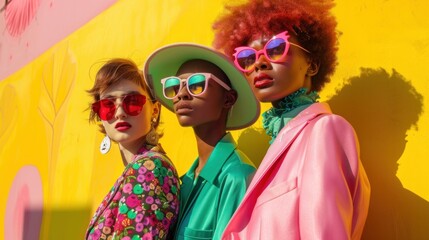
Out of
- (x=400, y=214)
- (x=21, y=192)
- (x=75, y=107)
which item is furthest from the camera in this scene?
(x=21, y=192)

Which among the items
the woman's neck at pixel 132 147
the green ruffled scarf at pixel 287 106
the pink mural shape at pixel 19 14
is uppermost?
the pink mural shape at pixel 19 14

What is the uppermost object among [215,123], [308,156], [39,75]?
[39,75]

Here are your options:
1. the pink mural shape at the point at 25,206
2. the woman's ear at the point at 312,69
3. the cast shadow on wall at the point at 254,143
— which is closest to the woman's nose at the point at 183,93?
the woman's ear at the point at 312,69

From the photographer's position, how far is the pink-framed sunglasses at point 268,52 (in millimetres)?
1578

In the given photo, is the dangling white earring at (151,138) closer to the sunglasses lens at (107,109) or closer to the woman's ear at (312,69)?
the sunglasses lens at (107,109)

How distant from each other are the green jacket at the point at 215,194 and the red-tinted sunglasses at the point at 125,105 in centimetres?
36

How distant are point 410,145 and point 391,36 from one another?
342mm

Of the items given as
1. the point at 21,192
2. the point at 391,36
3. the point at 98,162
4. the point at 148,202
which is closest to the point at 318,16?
the point at 391,36

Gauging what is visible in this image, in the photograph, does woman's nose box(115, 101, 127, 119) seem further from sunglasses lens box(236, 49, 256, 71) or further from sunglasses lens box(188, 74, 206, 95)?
sunglasses lens box(236, 49, 256, 71)

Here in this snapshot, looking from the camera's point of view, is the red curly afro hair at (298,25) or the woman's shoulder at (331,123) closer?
the woman's shoulder at (331,123)

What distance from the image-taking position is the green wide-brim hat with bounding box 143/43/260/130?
179 centimetres

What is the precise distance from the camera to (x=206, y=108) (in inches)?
69.5

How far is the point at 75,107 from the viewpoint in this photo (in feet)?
11.2

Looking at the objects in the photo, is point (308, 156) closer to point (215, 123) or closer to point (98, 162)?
point (215, 123)
